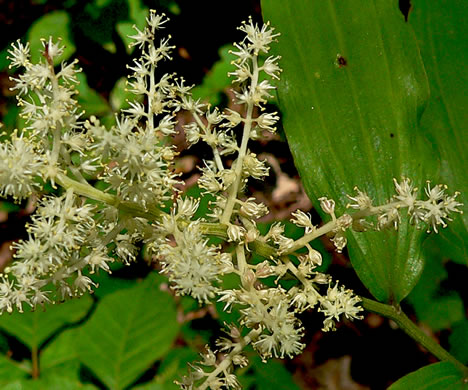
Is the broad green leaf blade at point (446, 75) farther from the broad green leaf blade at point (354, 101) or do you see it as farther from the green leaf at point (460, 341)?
the green leaf at point (460, 341)

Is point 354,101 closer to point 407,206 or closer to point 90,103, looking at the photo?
point 407,206

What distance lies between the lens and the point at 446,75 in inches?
76.9

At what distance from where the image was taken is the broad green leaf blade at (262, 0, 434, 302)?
178 cm

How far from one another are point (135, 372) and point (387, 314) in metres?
1.08

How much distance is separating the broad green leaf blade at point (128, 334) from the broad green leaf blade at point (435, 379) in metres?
0.98

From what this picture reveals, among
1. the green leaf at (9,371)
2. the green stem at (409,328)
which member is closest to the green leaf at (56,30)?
the green leaf at (9,371)

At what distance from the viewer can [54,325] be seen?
2357 mm

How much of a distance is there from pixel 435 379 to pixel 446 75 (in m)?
1.06

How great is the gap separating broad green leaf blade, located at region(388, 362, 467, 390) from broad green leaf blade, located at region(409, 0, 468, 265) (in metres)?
0.50

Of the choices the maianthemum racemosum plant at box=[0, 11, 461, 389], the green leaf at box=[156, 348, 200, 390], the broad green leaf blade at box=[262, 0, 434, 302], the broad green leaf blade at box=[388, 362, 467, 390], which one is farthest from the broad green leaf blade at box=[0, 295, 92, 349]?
the broad green leaf blade at box=[388, 362, 467, 390]

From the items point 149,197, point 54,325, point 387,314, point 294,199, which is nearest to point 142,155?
point 149,197

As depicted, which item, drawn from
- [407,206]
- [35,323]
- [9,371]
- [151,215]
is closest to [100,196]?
[151,215]

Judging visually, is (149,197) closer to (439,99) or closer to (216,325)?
(439,99)

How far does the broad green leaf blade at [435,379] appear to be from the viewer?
1747 millimetres
